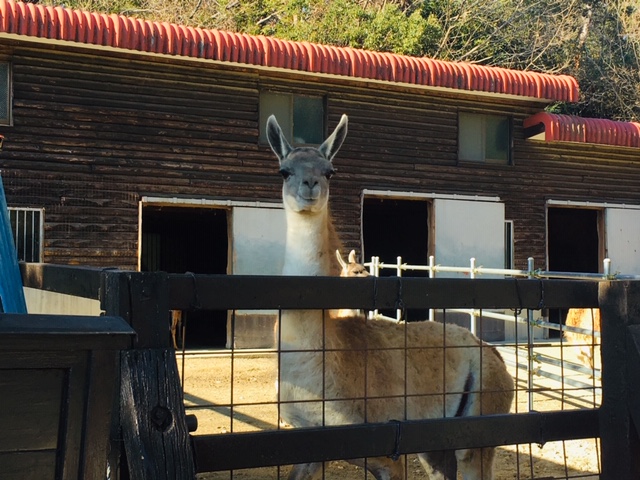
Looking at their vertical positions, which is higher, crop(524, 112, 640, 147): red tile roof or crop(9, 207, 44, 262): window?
crop(524, 112, 640, 147): red tile roof

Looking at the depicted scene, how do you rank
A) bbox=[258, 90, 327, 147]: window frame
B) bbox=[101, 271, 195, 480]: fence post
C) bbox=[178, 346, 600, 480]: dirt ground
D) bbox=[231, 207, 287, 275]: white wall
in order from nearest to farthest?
bbox=[101, 271, 195, 480]: fence post, bbox=[178, 346, 600, 480]: dirt ground, bbox=[231, 207, 287, 275]: white wall, bbox=[258, 90, 327, 147]: window frame

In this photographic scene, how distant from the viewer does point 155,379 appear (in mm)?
1882

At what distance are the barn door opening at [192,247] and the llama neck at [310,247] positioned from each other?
13005 millimetres

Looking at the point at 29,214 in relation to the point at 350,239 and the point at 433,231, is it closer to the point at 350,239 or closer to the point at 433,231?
the point at 350,239

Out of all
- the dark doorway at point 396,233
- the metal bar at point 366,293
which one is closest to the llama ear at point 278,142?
the metal bar at point 366,293

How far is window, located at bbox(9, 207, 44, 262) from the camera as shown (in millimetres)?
11734

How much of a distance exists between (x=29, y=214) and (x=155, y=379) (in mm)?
10987

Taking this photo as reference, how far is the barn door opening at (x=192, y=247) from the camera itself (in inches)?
738

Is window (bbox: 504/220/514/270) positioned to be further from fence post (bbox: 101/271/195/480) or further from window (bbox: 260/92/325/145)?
fence post (bbox: 101/271/195/480)

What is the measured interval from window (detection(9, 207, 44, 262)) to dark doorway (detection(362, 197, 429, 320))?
898 centimetres

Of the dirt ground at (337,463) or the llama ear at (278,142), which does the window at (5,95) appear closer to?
the dirt ground at (337,463)

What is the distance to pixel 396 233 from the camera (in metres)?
20.5

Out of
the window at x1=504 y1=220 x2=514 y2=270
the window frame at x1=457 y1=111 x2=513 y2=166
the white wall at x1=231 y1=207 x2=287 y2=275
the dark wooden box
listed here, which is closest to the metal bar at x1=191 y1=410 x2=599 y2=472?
the dark wooden box

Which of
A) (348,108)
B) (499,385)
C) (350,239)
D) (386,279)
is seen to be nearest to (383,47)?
(348,108)
